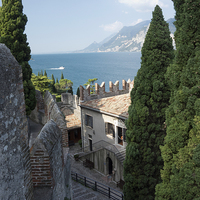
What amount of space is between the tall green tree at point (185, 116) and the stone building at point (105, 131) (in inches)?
382

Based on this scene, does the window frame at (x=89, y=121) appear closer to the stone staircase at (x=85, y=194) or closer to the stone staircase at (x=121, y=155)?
the stone staircase at (x=121, y=155)

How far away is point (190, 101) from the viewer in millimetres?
6375

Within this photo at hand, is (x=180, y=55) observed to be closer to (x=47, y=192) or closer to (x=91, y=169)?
(x=47, y=192)

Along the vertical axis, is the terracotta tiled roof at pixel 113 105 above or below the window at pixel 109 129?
above

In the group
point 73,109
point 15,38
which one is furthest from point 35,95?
point 73,109

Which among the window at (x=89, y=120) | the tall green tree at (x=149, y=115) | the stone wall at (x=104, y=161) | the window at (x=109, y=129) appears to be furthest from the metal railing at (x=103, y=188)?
the window at (x=89, y=120)

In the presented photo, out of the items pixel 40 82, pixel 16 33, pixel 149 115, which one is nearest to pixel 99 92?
pixel 16 33

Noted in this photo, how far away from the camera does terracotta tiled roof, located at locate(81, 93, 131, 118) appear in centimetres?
1791

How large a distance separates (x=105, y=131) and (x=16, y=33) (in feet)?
38.4

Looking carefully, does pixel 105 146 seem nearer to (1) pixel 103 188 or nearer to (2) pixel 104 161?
(2) pixel 104 161

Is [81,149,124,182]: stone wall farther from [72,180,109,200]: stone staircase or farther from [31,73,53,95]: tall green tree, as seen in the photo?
[31,73,53,95]: tall green tree

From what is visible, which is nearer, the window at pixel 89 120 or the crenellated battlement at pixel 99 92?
the window at pixel 89 120

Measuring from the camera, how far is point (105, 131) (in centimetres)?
1989

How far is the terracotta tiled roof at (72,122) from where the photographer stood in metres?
27.0
